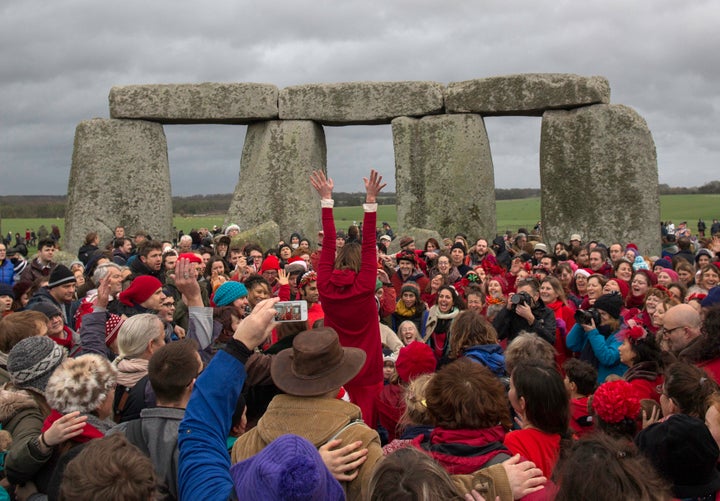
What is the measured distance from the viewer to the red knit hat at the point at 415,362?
421 cm

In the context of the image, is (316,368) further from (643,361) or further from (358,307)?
(643,361)

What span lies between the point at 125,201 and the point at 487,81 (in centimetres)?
732

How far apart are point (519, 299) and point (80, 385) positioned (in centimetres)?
347

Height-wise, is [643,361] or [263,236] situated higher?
[263,236]

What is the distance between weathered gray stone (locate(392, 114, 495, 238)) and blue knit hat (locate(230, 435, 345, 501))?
40.1 feet

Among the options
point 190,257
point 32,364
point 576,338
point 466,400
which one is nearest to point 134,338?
point 32,364

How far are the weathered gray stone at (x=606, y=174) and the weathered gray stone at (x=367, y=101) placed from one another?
230cm

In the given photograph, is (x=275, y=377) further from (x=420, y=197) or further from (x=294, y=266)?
(x=420, y=197)

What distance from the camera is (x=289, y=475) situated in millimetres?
2008

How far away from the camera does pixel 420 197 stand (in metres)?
14.4

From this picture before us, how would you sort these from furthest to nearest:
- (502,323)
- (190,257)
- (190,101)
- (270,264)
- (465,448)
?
(190,101) < (270,264) < (190,257) < (502,323) < (465,448)

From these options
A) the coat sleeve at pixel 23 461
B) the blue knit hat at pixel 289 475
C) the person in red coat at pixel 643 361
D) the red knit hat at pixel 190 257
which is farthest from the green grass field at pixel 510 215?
the blue knit hat at pixel 289 475

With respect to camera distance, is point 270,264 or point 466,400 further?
point 270,264

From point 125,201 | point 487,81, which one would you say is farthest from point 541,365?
point 125,201
